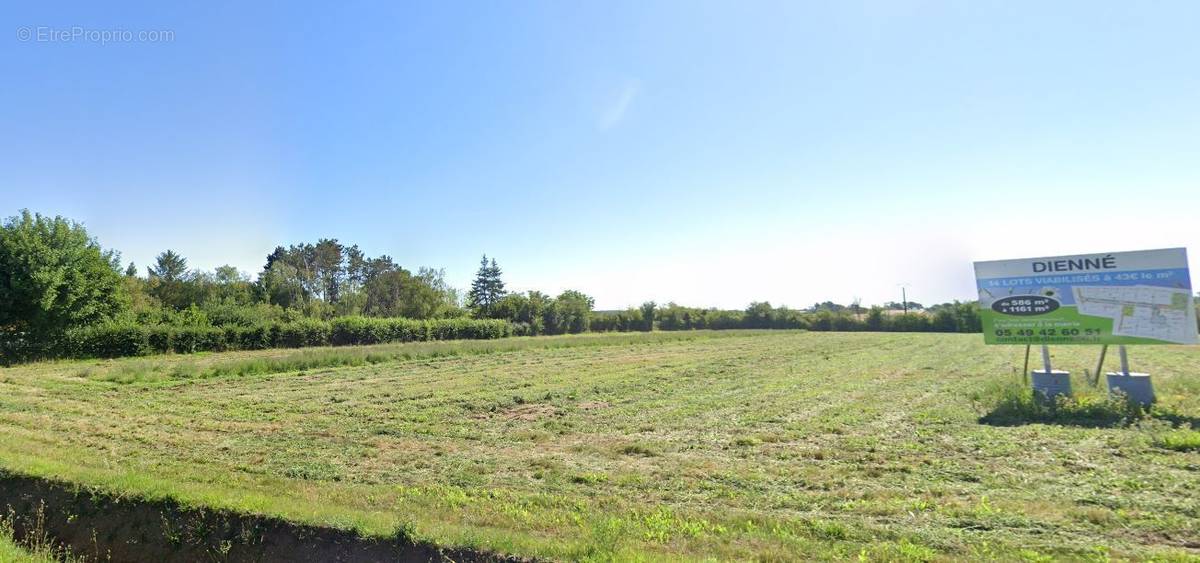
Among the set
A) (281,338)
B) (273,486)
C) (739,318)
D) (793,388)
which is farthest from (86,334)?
(739,318)

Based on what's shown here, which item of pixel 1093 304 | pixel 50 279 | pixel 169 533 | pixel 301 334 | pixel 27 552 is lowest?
pixel 27 552

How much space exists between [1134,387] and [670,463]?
1123cm

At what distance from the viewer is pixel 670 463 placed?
27.8 feet

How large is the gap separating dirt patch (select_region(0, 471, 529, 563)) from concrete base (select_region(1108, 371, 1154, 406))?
14174 millimetres

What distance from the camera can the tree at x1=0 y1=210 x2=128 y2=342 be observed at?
28.2m

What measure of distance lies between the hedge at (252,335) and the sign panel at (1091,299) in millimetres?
44729

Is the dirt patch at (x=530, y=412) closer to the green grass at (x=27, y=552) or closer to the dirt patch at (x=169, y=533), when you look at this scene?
the dirt patch at (x=169, y=533)

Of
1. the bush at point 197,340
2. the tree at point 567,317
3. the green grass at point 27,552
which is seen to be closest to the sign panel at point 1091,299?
the green grass at point 27,552

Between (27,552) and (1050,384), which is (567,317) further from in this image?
→ (27,552)

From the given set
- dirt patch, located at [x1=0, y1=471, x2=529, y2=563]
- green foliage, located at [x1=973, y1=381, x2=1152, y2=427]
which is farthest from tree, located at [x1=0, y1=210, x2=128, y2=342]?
green foliage, located at [x1=973, y1=381, x2=1152, y2=427]

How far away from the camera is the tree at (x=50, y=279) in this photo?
2820 cm

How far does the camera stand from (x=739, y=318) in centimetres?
9088

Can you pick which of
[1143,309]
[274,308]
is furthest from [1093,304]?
→ [274,308]

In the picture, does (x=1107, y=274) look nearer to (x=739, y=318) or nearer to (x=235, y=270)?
(x=739, y=318)
